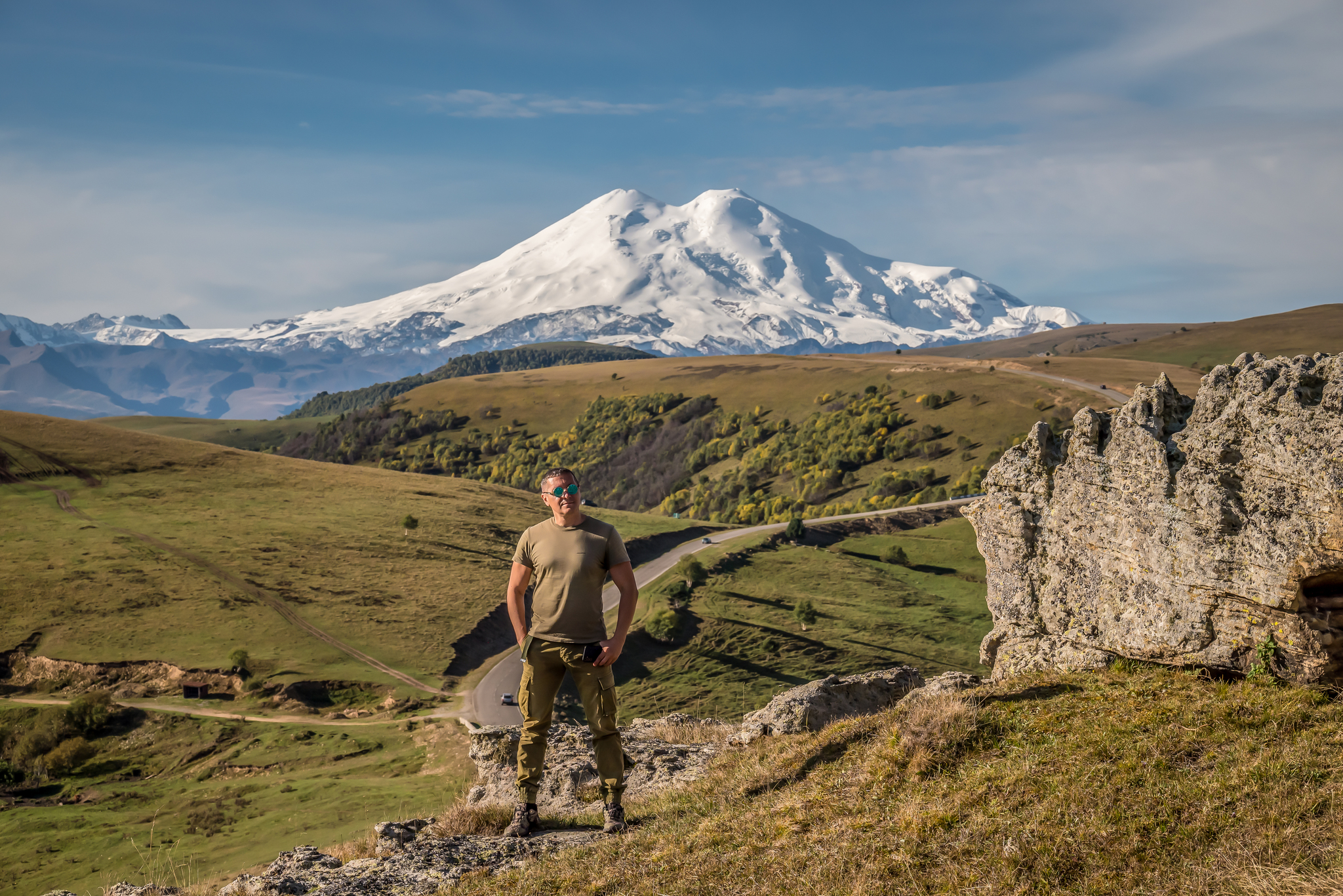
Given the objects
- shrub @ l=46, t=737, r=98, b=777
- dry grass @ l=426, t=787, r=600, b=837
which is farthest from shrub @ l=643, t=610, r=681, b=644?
dry grass @ l=426, t=787, r=600, b=837

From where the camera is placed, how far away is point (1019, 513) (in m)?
9.91

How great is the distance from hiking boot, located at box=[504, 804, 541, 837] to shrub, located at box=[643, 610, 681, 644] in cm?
2911

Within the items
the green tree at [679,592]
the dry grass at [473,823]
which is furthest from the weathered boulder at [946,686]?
the green tree at [679,592]

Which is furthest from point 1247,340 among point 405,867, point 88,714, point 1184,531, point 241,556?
point 405,867

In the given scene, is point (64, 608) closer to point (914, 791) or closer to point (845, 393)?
point (914, 791)

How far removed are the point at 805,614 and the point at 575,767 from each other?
28.8m

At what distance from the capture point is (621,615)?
293 inches

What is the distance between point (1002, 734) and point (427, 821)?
21.6ft

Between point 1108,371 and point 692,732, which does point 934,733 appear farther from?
point 1108,371

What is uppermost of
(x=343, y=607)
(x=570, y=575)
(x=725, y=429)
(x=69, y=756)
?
(x=570, y=575)

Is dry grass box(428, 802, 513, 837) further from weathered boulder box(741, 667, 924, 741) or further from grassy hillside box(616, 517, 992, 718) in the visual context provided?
grassy hillside box(616, 517, 992, 718)

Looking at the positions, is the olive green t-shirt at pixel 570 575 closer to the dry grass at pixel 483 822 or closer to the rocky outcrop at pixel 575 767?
the rocky outcrop at pixel 575 767

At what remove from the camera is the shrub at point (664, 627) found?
36.9 metres

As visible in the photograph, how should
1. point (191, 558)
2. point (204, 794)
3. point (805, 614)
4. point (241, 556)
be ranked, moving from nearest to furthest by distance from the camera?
1. point (204, 794)
2. point (805, 614)
3. point (191, 558)
4. point (241, 556)
